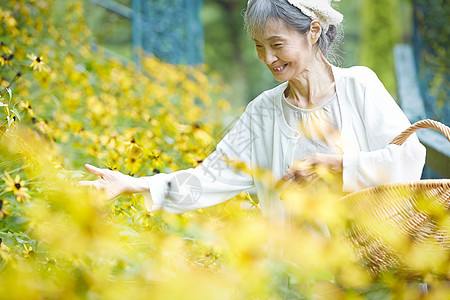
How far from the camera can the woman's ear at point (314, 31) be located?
1926 millimetres

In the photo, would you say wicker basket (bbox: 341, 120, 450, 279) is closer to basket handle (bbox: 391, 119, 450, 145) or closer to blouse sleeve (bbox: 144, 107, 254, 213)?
basket handle (bbox: 391, 119, 450, 145)

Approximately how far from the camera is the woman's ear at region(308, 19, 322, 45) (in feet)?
6.32

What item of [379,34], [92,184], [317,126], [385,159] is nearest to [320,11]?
[317,126]

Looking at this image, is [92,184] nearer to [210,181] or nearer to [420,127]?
[210,181]

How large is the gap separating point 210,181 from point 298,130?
36 centimetres

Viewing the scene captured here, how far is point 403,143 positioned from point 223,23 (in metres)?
17.8

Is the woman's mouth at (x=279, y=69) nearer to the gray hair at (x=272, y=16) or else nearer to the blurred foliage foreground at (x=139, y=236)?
the gray hair at (x=272, y=16)

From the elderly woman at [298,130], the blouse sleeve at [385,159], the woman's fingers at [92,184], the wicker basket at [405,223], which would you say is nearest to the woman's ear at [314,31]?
the elderly woman at [298,130]

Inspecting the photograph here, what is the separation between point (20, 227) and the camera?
183 centimetres

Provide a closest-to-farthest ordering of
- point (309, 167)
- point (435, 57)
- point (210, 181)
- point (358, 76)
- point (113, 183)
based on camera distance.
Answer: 1. point (309, 167)
2. point (113, 183)
3. point (358, 76)
4. point (210, 181)
5. point (435, 57)

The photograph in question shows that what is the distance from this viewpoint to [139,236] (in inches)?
61.2

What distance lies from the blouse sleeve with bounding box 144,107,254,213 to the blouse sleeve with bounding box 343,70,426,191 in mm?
465

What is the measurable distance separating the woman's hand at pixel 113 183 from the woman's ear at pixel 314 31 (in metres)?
0.75

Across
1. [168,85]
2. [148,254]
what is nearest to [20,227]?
[148,254]
